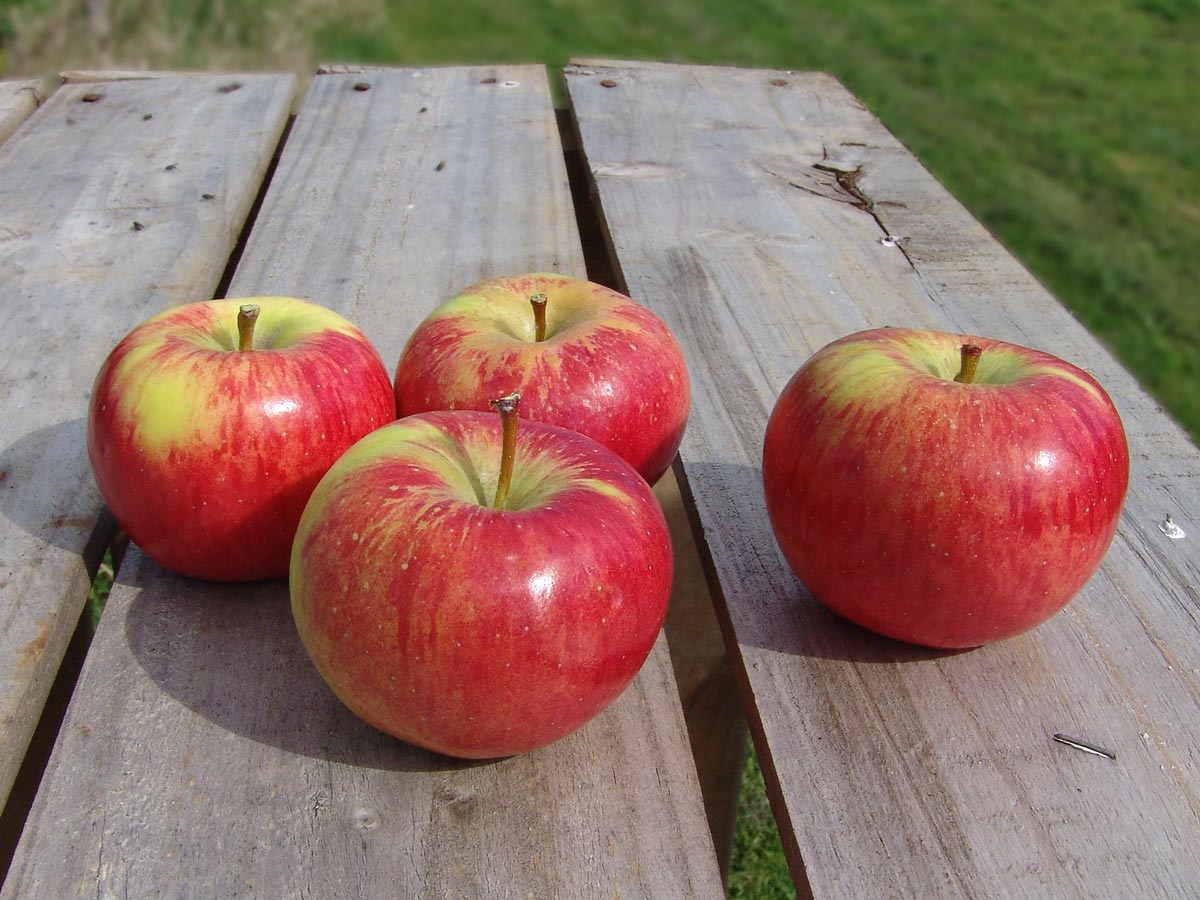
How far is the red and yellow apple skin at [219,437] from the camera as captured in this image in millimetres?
1219

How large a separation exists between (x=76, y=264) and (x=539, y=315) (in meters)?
1.07

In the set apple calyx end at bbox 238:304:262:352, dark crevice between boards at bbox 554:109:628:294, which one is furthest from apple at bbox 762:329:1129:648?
dark crevice between boards at bbox 554:109:628:294

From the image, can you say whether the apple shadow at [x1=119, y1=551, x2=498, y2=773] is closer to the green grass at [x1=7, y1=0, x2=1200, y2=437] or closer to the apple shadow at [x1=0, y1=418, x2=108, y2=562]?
the apple shadow at [x1=0, y1=418, x2=108, y2=562]

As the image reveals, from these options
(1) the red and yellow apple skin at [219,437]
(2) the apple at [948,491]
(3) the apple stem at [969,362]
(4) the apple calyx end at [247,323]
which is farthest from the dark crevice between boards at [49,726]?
(3) the apple stem at [969,362]

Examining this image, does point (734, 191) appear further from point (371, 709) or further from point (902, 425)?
point (371, 709)

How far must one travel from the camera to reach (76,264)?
79.7 inches

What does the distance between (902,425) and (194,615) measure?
793 millimetres

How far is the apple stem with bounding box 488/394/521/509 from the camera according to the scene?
3.50ft

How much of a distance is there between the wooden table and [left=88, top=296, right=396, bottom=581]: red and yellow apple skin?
90 millimetres

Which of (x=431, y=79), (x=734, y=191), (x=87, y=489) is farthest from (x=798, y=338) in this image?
(x=431, y=79)

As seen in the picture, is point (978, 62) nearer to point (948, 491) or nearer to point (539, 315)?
point (539, 315)

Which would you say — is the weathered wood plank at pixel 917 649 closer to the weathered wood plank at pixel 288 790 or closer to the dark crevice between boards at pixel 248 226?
the weathered wood plank at pixel 288 790

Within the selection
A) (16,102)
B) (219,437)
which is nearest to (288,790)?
(219,437)

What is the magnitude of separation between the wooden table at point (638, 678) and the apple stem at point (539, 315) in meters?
0.29
